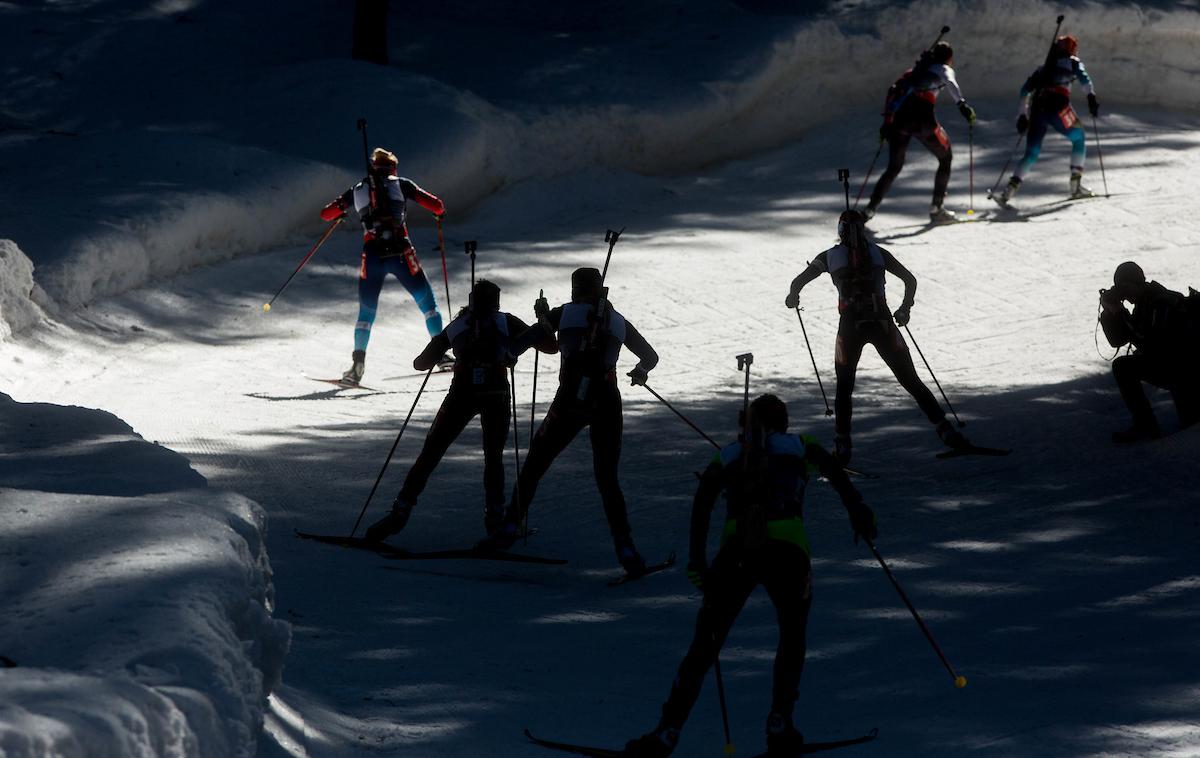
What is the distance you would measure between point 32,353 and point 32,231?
2031 millimetres

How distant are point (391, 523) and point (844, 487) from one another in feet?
11.7

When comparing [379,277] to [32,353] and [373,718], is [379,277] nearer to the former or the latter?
[32,353]

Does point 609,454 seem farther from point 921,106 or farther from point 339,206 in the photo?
point 921,106

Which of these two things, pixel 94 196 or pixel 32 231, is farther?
pixel 94 196

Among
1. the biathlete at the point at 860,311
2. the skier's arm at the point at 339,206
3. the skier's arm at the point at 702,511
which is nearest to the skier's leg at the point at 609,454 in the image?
the biathlete at the point at 860,311

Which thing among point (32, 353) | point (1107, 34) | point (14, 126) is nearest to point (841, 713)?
point (32, 353)

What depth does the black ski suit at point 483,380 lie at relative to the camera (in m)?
8.97

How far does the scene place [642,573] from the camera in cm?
852

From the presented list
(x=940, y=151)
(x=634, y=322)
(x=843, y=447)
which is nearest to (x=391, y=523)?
(x=843, y=447)

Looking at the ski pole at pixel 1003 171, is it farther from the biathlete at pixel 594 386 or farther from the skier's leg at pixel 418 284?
the biathlete at pixel 594 386

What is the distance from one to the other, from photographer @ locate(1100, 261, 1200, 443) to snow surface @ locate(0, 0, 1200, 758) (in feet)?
0.91

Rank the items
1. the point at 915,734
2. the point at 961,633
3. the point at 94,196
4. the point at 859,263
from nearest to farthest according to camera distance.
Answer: the point at 915,734, the point at 961,633, the point at 859,263, the point at 94,196

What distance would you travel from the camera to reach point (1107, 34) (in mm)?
22641

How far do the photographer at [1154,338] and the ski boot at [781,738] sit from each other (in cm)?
551
